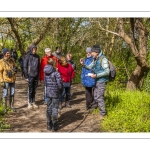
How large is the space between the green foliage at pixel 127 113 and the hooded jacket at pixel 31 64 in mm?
2231

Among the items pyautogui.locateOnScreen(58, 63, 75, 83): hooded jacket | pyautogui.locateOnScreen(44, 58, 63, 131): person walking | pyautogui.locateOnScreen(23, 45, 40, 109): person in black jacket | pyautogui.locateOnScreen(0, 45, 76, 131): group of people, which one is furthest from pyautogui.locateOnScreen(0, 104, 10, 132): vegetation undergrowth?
pyautogui.locateOnScreen(58, 63, 75, 83): hooded jacket

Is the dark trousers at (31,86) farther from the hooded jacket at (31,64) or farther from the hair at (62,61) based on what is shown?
the hair at (62,61)

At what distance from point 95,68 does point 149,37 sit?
351 centimetres

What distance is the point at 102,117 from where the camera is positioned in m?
7.52

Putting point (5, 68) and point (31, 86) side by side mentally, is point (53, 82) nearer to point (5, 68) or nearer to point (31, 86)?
point (5, 68)

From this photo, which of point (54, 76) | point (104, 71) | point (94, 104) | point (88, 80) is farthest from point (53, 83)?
point (94, 104)

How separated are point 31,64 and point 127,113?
2980 mm

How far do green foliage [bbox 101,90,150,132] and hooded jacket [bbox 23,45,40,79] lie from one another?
223 cm

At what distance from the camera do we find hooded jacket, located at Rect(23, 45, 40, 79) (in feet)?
26.8

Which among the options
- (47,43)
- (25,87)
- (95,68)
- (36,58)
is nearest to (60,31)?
(47,43)

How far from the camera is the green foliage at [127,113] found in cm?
674

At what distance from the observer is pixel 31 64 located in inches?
324

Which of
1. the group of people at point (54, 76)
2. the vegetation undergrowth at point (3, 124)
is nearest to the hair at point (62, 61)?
the group of people at point (54, 76)

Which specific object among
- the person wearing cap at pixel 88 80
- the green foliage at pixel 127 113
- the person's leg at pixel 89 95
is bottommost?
the green foliage at pixel 127 113
